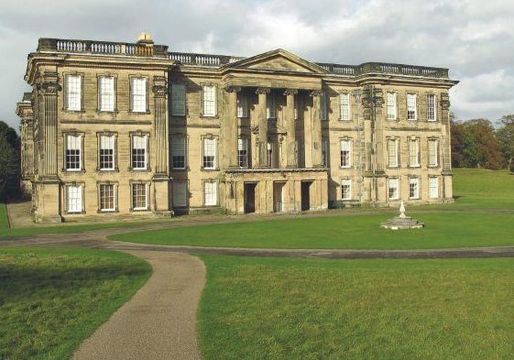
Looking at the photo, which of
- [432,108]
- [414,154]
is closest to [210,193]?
[414,154]

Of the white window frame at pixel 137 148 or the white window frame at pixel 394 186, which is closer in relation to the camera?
the white window frame at pixel 137 148

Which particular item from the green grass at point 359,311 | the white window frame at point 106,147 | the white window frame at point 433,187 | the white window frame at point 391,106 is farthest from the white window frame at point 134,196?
the white window frame at point 433,187

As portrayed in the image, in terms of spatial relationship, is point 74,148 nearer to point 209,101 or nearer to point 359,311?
point 209,101

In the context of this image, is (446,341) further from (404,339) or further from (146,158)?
(146,158)

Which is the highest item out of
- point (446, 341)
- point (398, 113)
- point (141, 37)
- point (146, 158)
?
point (141, 37)

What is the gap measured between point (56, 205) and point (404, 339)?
38481 millimetres

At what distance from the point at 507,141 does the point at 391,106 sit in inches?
3374

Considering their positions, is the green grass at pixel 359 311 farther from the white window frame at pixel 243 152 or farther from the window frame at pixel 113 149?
the white window frame at pixel 243 152

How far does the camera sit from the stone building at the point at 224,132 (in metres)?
46.3

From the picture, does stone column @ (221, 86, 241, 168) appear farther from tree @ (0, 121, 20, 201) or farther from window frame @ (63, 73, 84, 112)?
tree @ (0, 121, 20, 201)

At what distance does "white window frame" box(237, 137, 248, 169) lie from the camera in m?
53.5

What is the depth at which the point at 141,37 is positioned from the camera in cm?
4922

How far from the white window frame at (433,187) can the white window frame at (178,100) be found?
29.7 metres

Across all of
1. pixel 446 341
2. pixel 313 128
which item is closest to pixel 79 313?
pixel 446 341
